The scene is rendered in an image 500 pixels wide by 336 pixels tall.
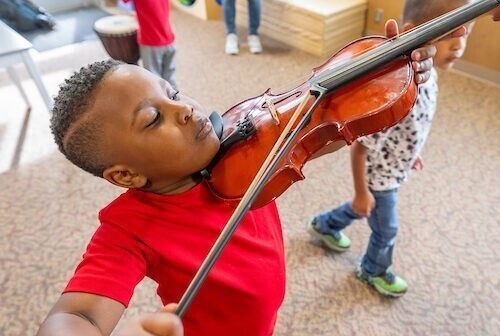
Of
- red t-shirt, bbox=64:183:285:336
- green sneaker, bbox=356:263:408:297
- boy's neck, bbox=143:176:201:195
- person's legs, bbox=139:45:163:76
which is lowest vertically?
green sneaker, bbox=356:263:408:297

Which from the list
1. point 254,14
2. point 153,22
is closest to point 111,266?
point 153,22

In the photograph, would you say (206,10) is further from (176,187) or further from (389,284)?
(176,187)

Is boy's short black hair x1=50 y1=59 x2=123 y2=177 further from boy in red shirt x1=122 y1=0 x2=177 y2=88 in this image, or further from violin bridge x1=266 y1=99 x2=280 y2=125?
boy in red shirt x1=122 y1=0 x2=177 y2=88

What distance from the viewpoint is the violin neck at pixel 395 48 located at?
2.31ft

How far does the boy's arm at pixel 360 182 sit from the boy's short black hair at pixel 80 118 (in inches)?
27.0

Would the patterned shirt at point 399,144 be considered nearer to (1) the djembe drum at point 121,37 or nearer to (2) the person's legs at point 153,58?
(2) the person's legs at point 153,58

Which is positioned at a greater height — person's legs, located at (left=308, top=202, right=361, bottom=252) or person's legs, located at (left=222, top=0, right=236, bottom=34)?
person's legs, located at (left=222, top=0, right=236, bottom=34)

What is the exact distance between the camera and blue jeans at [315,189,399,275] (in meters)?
1.17

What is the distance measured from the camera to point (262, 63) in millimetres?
2822

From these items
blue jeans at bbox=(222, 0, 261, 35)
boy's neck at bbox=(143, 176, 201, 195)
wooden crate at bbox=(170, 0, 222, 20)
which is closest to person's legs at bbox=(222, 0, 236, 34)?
blue jeans at bbox=(222, 0, 261, 35)

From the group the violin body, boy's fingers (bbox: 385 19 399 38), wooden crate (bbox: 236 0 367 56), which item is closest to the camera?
the violin body

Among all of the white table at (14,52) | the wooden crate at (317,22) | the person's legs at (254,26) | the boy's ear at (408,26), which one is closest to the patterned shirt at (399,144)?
the boy's ear at (408,26)

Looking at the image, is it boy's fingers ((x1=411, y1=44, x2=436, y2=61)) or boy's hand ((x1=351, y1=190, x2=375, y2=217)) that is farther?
boy's hand ((x1=351, y1=190, x2=375, y2=217))

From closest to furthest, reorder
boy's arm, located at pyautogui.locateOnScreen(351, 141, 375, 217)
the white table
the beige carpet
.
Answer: boy's arm, located at pyautogui.locateOnScreen(351, 141, 375, 217) → the beige carpet → the white table
